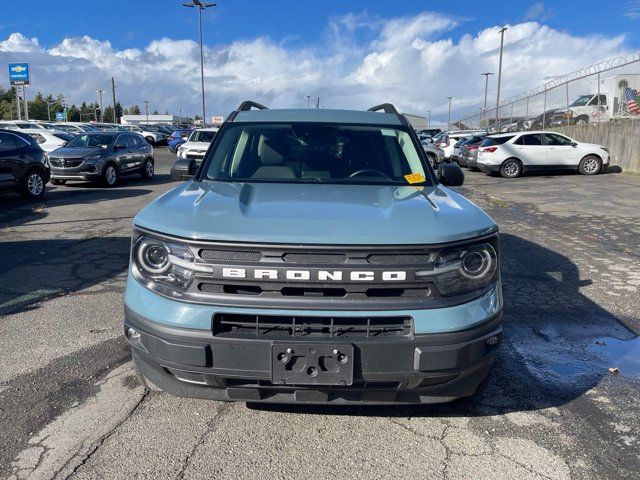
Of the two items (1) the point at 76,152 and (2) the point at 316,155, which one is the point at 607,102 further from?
(2) the point at 316,155

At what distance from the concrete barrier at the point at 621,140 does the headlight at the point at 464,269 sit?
20518 mm

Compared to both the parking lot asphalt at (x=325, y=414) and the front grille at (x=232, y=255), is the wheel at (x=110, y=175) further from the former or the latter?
the front grille at (x=232, y=255)

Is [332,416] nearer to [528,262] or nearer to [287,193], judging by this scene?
[287,193]

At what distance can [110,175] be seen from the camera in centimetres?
1600

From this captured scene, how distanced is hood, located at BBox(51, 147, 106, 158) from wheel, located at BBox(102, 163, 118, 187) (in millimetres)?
520

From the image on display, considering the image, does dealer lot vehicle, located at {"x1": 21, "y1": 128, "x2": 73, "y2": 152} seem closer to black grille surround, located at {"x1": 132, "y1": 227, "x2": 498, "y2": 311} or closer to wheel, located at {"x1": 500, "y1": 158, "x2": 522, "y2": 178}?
wheel, located at {"x1": 500, "y1": 158, "x2": 522, "y2": 178}

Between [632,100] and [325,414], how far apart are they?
22.9 meters

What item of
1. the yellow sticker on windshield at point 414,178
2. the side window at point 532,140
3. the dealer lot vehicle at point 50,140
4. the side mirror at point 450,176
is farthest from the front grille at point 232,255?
the dealer lot vehicle at point 50,140

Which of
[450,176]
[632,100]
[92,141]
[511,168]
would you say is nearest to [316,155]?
[450,176]

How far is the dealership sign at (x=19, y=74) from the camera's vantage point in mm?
64312

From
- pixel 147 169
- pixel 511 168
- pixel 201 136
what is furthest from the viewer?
pixel 201 136

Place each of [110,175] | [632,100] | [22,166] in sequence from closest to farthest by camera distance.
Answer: [22,166], [110,175], [632,100]

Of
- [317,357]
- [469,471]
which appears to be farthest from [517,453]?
[317,357]

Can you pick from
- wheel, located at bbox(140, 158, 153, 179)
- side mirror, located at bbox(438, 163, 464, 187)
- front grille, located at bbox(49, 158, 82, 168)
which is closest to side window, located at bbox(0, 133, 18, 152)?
front grille, located at bbox(49, 158, 82, 168)
